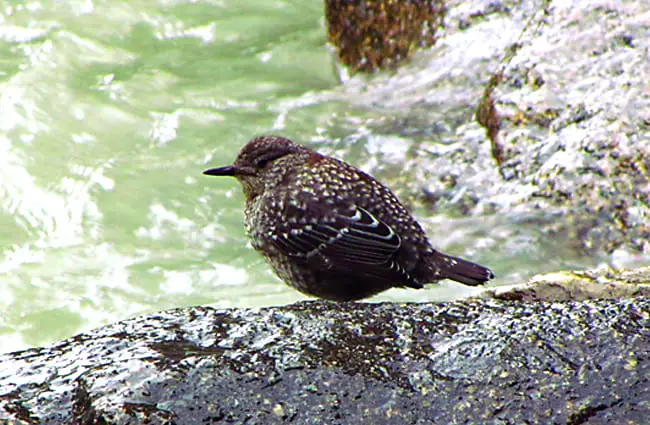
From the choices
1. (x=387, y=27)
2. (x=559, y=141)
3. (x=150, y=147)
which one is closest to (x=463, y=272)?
(x=559, y=141)

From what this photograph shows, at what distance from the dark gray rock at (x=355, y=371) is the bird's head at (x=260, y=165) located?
2080mm

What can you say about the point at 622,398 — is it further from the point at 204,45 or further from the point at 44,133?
the point at 204,45

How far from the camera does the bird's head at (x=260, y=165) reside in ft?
17.4

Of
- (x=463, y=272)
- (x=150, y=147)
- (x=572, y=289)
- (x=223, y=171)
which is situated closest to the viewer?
(x=572, y=289)

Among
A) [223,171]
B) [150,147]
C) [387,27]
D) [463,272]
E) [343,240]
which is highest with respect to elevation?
[387,27]

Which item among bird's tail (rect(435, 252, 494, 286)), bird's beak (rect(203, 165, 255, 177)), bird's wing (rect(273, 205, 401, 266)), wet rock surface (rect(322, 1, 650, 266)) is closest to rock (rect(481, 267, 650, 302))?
bird's tail (rect(435, 252, 494, 286))

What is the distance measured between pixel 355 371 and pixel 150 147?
262 inches

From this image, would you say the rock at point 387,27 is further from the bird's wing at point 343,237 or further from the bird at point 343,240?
the bird's wing at point 343,237

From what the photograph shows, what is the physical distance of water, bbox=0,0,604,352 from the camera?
23.9ft

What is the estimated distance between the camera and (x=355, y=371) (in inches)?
114

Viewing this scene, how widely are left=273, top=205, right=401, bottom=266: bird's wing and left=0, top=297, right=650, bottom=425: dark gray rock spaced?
150cm

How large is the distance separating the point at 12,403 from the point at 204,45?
333 inches

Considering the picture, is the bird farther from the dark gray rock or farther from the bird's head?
the dark gray rock

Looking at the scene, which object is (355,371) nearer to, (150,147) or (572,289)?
(572,289)
